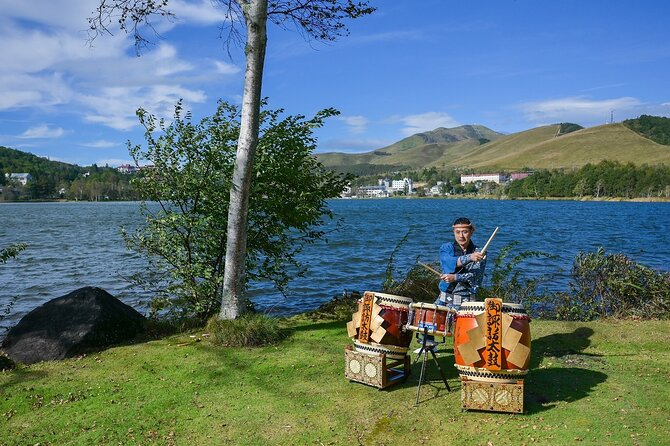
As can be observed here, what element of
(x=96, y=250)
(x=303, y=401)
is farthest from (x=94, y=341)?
(x=96, y=250)

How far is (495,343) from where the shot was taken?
6219 mm

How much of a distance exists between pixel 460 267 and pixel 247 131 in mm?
4177

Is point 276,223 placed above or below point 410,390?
above

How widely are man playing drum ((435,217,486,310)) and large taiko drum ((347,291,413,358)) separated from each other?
0.66m

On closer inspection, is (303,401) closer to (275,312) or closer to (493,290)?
(493,290)

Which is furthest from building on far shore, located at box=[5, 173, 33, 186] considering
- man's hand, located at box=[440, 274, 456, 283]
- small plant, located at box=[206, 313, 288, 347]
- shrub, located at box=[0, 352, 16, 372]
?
man's hand, located at box=[440, 274, 456, 283]

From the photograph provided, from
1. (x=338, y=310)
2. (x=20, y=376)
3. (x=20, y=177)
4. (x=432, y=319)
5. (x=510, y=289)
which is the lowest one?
(x=20, y=376)

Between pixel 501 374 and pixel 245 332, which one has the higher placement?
pixel 501 374

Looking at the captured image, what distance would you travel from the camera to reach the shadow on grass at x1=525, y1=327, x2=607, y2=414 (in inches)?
258

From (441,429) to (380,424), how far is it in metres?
0.67

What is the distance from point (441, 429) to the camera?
5840 mm

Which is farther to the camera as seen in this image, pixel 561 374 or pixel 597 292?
pixel 597 292

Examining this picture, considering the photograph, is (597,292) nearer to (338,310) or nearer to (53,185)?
(338,310)

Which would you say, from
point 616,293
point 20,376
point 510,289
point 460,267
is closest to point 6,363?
point 20,376
